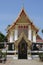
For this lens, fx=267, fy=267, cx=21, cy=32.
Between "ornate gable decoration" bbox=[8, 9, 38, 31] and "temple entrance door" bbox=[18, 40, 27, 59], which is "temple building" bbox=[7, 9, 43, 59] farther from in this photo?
"temple entrance door" bbox=[18, 40, 27, 59]

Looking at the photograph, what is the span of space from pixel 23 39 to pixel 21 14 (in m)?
4.44

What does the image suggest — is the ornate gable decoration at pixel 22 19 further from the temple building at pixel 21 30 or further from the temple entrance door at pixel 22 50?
the temple entrance door at pixel 22 50

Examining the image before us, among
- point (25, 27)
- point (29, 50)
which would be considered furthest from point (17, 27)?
point (29, 50)

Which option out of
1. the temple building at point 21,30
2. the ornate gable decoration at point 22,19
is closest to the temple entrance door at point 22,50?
the temple building at point 21,30

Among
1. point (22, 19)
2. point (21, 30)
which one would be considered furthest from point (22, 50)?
point (22, 19)

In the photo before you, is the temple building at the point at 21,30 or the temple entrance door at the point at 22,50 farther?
the temple building at the point at 21,30

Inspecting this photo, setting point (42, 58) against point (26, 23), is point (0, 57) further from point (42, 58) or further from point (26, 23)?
point (26, 23)

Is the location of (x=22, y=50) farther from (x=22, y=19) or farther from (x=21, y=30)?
(x=22, y=19)

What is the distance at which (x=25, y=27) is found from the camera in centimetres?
3675

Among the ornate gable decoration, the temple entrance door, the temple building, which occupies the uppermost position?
the ornate gable decoration

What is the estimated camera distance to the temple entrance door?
33406 millimetres

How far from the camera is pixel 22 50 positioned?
3347 centimetres

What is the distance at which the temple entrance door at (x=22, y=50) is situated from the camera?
33.4 metres

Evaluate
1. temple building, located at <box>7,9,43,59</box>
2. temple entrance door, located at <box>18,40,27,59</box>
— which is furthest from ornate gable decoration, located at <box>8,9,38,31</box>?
temple entrance door, located at <box>18,40,27,59</box>
